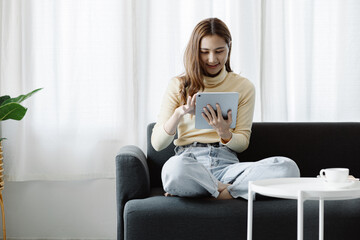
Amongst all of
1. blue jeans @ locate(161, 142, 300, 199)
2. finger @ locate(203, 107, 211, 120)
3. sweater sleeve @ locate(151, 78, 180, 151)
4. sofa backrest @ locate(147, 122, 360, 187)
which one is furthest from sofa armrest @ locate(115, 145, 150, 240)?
sofa backrest @ locate(147, 122, 360, 187)

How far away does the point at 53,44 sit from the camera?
3201 mm

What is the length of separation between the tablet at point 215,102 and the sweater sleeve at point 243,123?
0.48 ft

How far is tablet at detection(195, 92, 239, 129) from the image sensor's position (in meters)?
2.39

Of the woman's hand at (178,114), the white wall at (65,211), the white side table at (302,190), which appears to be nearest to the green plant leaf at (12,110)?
the white wall at (65,211)

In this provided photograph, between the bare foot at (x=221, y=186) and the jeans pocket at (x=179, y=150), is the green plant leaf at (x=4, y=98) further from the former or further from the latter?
the bare foot at (x=221, y=186)

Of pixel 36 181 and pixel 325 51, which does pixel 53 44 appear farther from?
pixel 325 51

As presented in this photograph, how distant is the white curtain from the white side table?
1.28 meters

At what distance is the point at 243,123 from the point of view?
2.70 meters

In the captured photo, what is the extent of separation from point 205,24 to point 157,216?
1009 mm

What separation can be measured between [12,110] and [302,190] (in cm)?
164

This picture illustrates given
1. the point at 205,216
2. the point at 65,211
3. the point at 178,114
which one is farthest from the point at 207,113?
the point at 65,211

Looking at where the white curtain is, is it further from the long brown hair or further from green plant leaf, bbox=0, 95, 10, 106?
the long brown hair

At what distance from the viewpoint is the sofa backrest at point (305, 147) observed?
9.29ft

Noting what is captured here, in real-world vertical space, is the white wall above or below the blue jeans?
below
